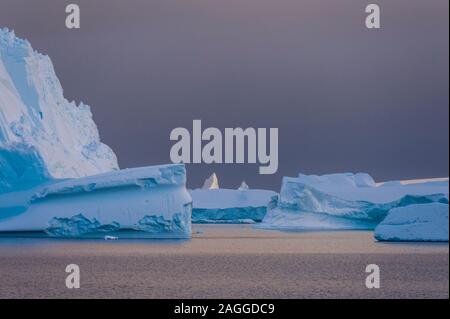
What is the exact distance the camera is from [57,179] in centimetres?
3625

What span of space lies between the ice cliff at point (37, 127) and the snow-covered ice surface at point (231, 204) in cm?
1860

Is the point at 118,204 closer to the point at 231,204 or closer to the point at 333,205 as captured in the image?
the point at 333,205

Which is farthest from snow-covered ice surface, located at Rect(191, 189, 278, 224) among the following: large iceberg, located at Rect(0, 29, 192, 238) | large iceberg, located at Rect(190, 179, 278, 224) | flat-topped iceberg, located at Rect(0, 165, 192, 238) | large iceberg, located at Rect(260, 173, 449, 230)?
flat-topped iceberg, located at Rect(0, 165, 192, 238)

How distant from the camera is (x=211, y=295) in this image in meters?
16.2

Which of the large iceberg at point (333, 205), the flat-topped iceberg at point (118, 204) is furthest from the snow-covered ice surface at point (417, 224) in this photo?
the large iceberg at point (333, 205)

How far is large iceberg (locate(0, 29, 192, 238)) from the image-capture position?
30.7 metres

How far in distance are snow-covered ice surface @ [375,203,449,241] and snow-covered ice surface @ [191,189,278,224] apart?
116 ft

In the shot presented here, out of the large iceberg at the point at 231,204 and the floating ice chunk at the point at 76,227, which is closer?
the floating ice chunk at the point at 76,227

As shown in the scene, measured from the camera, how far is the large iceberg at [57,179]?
30.7 metres

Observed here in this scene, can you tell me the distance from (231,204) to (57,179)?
31.8m

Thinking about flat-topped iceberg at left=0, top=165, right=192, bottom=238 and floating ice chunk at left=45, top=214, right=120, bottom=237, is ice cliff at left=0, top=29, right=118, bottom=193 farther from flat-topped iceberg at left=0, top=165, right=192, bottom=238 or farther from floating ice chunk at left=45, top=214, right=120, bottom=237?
floating ice chunk at left=45, top=214, right=120, bottom=237

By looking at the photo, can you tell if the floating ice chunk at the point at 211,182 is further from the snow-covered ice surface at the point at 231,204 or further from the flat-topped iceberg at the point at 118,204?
the flat-topped iceberg at the point at 118,204

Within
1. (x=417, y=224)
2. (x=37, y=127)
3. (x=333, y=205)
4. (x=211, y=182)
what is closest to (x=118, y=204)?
(x=417, y=224)

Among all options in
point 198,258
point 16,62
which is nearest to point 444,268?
point 198,258
